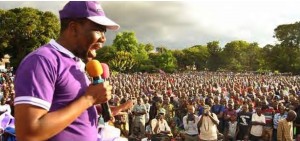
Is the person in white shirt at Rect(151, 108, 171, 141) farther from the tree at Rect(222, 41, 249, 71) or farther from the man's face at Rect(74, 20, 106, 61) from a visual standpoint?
the tree at Rect(222, 41, 249, 71)

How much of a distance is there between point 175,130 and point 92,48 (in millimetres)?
9430

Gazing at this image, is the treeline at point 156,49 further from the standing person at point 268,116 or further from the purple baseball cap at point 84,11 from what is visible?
the purple baseball cap at point 84,11

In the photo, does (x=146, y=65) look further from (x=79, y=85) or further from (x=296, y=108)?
(x=79, y=85)

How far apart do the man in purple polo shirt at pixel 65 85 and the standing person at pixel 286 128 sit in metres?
8.11

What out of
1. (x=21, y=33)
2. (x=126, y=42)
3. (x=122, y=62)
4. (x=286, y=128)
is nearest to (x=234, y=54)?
(x=126, y=42)

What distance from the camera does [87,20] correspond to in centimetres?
175

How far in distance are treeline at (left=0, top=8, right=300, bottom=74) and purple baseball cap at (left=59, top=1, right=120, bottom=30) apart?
1624 inches

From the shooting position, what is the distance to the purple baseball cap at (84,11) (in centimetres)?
173

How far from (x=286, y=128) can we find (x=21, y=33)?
37.6 meters

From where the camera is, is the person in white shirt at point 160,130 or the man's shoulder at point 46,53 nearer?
the man's shoulder at point 46,53

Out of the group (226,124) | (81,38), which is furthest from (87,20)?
(226,124)

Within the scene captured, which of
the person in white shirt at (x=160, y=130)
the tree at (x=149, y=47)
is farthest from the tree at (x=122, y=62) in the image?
the person in white shirt at (x=160, y=130)

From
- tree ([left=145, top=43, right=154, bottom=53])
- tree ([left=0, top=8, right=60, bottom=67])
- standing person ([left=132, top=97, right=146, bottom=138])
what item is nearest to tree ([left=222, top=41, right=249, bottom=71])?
tree ([left=145, top=43, right=154, bottom=53])

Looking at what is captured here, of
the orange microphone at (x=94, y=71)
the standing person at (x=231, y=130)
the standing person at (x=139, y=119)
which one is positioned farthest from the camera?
the standing person at (x=139, y=119)
